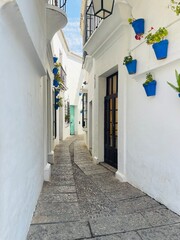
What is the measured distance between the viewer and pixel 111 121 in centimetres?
708

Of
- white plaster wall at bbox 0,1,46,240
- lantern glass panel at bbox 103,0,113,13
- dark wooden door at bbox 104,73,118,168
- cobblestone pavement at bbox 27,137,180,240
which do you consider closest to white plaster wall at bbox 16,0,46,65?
white plaster wall at bbox 0,1,46,240

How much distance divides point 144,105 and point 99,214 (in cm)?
218

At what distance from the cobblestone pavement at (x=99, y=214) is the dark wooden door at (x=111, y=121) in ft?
4.78

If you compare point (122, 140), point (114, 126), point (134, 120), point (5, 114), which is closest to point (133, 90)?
point (134, 120)

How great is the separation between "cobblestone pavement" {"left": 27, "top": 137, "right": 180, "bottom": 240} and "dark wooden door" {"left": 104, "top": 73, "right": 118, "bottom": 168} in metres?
1.46

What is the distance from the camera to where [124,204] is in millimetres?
4023

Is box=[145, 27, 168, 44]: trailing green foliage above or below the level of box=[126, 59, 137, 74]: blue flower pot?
above

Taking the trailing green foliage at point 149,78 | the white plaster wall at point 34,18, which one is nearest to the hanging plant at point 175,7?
the trailing green foliage at point 149,78

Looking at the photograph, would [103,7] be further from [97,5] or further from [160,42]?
[160,42]

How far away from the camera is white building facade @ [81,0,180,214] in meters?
3.64

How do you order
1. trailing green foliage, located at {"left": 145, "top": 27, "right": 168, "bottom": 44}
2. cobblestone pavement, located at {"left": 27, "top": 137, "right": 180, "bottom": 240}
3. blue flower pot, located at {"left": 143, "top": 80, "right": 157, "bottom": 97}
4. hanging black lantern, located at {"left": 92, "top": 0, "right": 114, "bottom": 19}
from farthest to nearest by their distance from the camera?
1. hanging black lantern, located at {"left": 92, "top": 0, "right": 114, "bottom": 19}
2. blue flower pot, located at {"left": 143, "top": 80, "right": 157, "bottom": 97}
3. trailing green foliage, located at {"left": 145, "top": 27, "right": 168, "bottom": 44}
4. cobblestone pavement, located at {"left": 27, "top": 137, "right": 180, "bottom": 240}

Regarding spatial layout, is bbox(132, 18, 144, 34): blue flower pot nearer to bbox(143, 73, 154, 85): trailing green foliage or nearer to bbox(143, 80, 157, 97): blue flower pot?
bbox(143, 73, 154, 85): trailing green foliage

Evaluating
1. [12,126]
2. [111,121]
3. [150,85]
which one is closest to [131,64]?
[150,85]

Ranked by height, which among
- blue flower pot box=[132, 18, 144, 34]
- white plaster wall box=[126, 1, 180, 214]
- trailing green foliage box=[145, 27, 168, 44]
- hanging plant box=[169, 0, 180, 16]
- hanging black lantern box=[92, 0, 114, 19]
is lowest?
white plaster wall box=[126, 1, 180, 214]
